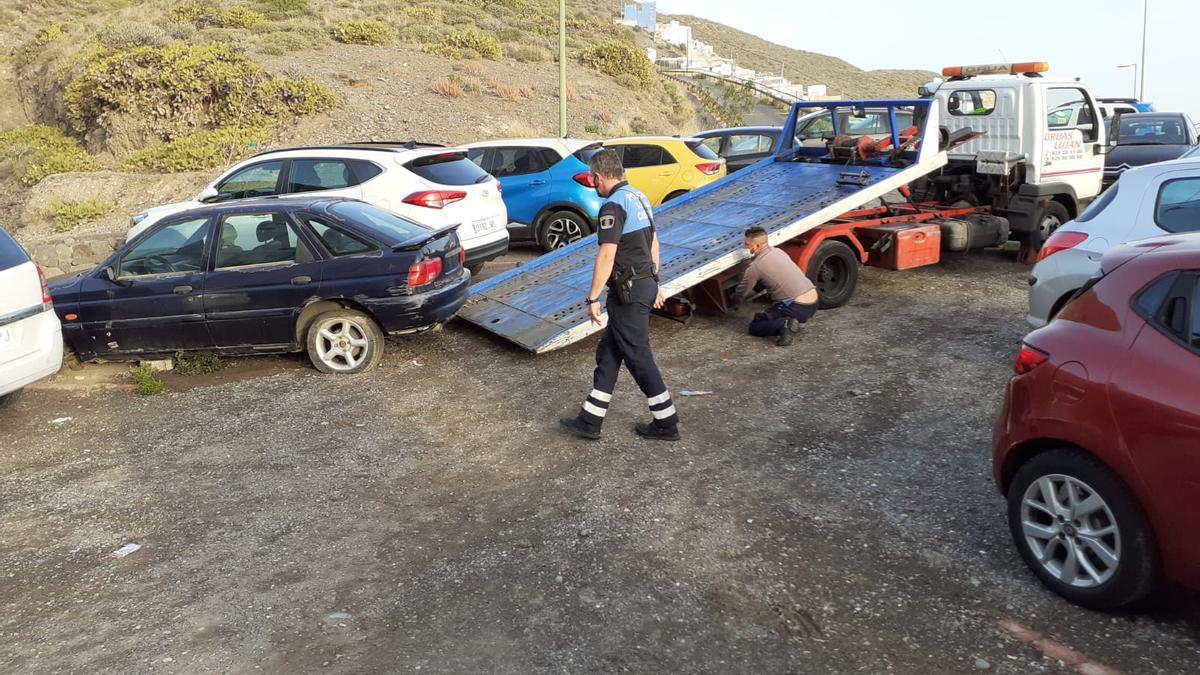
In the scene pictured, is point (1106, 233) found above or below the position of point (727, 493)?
above

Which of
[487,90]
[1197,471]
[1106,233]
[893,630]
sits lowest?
[893,630]

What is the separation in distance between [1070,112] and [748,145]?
522 centimetres

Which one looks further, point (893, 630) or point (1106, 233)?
point (1106, 233)

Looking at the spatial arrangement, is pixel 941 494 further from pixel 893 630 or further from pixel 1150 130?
pixel 1150 130

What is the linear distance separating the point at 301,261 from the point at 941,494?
5.26 m

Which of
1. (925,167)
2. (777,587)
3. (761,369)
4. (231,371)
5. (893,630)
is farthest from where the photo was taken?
(925,167)

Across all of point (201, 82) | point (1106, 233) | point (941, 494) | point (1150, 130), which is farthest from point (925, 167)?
point (201, 82)

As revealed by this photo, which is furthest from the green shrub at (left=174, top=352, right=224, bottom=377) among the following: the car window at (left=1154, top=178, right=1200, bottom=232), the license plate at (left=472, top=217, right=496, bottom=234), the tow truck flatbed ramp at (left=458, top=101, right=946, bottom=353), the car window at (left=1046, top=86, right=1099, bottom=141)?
the car window at (left=1046, top=86, right=1099, bottom=141)

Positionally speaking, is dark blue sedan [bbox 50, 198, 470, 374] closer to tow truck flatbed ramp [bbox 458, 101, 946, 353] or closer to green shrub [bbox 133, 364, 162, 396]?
green shrub [bbox 133, 364, 162, 396]

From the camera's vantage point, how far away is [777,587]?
13.4 ft

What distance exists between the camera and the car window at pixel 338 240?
7.59m

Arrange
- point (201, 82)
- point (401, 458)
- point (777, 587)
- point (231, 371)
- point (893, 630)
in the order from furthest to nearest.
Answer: point (201, 82) → point (231, 371) → point (401, 458) → point (777, 587) → point (893, 630)

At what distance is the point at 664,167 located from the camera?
12719mm

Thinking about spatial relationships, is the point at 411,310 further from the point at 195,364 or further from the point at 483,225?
the point at 483,225
